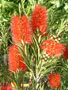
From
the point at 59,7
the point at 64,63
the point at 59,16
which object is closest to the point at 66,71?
the point at 64,63

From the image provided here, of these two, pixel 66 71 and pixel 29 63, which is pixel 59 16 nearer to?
pixel 66 71

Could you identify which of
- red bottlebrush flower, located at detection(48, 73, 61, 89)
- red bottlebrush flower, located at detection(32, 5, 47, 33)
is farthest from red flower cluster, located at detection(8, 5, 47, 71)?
red bottlebrush flower, located at detection(48, 73, 61, 89)

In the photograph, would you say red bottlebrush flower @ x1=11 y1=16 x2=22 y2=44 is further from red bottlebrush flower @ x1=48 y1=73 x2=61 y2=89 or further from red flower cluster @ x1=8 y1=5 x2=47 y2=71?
red bottlebrush flower @ x1=48 y1=73 x2=61 y2=89

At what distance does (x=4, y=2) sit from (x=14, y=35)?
5.95 ft

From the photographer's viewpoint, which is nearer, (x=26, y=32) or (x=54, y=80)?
(x=26, y=32)

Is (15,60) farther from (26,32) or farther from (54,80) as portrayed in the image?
(54,80)

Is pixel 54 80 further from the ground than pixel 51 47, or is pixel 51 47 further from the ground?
pixel 51 47

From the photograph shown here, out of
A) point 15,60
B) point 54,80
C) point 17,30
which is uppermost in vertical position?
point 17,30

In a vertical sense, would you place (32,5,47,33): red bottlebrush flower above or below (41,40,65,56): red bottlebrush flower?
above

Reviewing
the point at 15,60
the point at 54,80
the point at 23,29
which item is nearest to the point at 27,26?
the point at 23,29

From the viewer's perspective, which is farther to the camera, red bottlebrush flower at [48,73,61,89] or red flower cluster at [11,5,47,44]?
red bottlebrush flower at [48,73,61,89]

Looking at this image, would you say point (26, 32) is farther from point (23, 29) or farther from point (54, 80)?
point (54, 80)

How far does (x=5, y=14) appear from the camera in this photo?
2.56 metres

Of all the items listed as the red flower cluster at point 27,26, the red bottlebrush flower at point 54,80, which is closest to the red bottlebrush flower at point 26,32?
the red flower cluster at point 27,26
